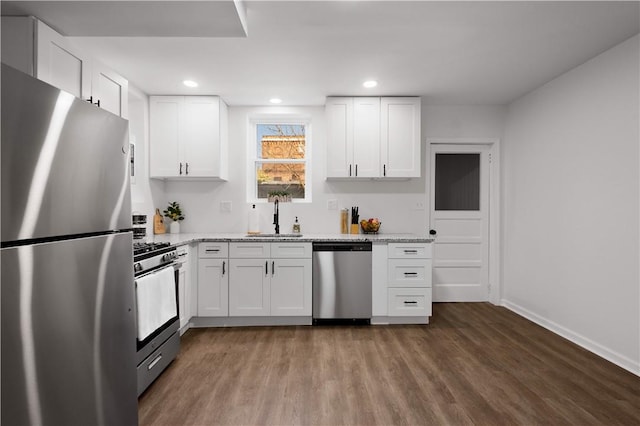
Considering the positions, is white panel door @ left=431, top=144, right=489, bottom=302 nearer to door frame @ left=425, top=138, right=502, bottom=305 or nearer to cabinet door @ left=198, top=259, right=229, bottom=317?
door frame @ left=425, top=138, right=502, bottom=305

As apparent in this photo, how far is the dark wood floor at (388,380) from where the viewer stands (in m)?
2.02

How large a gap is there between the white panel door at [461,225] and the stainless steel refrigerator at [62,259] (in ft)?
12.4

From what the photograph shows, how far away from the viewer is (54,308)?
3.20 feet

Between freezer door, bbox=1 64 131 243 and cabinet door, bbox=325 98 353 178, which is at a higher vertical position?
cabinet door, bbox=325 98 353 178

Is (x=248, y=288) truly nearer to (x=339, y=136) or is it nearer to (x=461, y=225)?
(x=339, y=136)

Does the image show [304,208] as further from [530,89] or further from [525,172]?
[530,89]

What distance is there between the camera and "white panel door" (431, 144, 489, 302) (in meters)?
4.38

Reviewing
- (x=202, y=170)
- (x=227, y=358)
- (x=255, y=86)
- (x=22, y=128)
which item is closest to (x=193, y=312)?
(x=227, y=358)

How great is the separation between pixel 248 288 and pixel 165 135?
190 centimetres

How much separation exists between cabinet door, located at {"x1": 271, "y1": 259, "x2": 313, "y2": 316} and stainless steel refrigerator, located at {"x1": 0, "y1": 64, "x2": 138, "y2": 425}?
7.27 feet

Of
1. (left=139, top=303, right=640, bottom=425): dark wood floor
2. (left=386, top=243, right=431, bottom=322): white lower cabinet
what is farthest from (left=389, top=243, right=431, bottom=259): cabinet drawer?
(left=139, top=303, right=640, bottom=425): dark wood floor

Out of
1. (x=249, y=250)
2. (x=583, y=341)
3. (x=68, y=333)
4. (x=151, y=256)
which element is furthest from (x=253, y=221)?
(x=583, y=341)

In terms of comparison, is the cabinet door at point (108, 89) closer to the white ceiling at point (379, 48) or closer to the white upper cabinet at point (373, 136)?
the white ceiling at point (379, 48)

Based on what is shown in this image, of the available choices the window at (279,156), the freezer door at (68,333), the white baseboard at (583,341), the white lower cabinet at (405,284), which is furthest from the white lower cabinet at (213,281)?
the white baseboard at (583,341)
